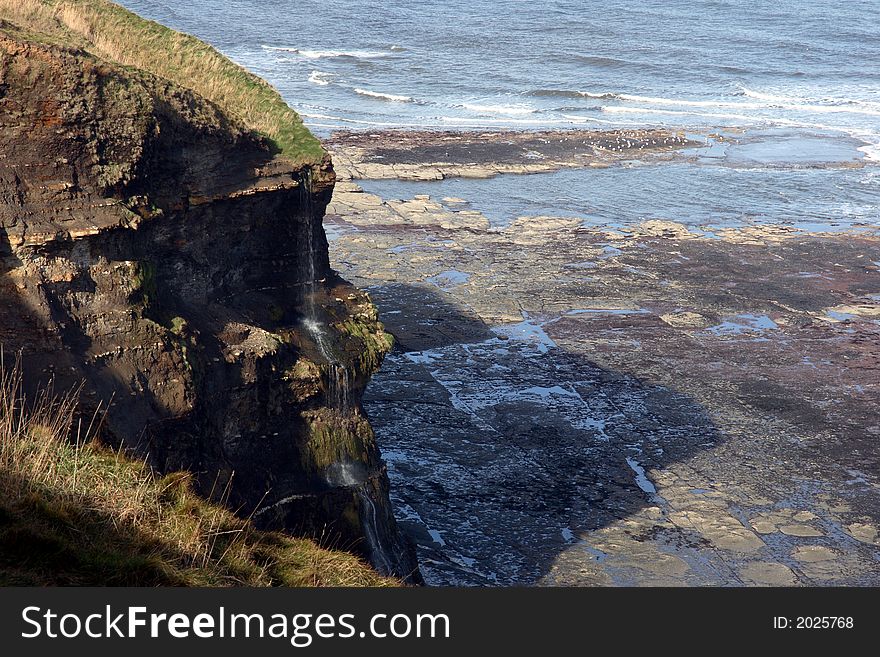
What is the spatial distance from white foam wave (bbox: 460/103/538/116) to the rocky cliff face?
127 feet

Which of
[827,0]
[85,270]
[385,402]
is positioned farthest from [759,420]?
[827,0]

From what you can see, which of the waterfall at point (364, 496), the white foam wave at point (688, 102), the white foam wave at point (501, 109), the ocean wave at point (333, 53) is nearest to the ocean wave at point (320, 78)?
the ocean wave at point (333, 53)

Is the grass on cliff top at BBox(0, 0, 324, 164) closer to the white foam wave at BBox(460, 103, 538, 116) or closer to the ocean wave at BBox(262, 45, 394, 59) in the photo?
the white foam wave at BBox(460, 103, 538, 116)

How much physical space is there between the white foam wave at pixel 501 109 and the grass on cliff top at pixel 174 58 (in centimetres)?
3850

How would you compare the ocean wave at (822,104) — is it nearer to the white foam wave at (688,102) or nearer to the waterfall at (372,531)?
the white foam wave at (688,102)

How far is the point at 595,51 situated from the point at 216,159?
62.7 m

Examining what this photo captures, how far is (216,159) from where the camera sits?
490 inches

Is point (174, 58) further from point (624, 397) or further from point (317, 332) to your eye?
point (624, 397)

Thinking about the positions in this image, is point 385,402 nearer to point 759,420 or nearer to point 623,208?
point 759,420

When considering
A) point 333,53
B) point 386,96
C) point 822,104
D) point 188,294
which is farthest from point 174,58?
point 333,53

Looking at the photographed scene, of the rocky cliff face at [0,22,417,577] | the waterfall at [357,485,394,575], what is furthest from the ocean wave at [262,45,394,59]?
the waterfall at [357,485,394,575]

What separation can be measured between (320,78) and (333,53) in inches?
432

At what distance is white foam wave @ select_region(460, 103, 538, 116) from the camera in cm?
5166

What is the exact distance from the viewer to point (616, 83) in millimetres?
60906
